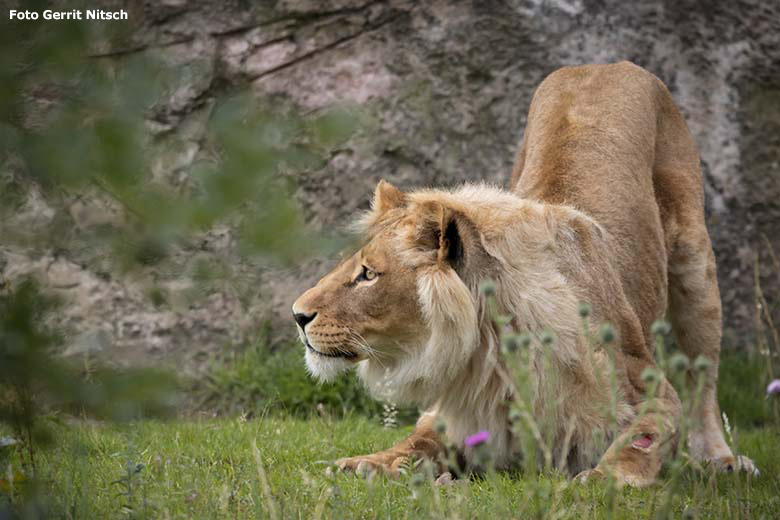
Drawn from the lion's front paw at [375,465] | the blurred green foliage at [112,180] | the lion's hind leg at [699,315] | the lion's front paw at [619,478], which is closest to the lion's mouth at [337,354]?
the lion's front paw at [375,465]

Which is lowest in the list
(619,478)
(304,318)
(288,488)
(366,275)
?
(619,478)

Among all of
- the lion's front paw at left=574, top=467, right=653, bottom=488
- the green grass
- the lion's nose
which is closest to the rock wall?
the green grass

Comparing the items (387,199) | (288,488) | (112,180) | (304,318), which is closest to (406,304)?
(304,318)

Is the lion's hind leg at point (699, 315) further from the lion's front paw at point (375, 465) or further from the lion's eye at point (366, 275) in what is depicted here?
the lion's eye at point (366, 275)

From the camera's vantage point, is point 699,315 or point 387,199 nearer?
point 387,199

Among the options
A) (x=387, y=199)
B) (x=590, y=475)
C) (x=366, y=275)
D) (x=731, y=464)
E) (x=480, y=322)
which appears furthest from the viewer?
(x=731, y=464)

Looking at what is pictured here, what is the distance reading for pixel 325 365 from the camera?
436 centimetres

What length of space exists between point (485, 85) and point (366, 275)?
3.53m

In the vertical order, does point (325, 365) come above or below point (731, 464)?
above

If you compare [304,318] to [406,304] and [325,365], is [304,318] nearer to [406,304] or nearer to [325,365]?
[325,365]

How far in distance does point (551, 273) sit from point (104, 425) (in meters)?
2.95

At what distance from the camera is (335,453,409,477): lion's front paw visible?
4363 millimetres

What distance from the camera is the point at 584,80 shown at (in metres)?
6.13

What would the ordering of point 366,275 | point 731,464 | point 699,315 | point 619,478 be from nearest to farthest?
1. point 619,478
2. point 366,275
3. point 731,464
4. point 699,315
